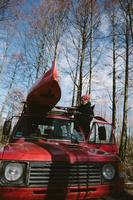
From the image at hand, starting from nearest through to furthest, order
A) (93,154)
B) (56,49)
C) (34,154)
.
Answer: (34,154) → (93,154) → (56,49)

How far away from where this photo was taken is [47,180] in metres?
4.34

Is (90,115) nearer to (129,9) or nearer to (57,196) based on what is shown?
(57,196)

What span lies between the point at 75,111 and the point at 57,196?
3249 millimetres

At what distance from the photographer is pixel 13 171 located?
4.29m

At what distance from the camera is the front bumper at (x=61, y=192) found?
164 inches

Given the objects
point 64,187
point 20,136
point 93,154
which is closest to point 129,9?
point 20,136

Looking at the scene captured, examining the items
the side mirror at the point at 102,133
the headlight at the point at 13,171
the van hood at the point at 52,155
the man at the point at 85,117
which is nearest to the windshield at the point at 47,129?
the man at the point at 85,117

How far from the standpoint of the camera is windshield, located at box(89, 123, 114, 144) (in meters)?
6.69

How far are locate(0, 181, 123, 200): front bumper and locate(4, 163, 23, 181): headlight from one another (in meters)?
0.15

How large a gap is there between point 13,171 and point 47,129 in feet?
7.45

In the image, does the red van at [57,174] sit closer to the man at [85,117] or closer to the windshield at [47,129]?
the windshield at [47,129]

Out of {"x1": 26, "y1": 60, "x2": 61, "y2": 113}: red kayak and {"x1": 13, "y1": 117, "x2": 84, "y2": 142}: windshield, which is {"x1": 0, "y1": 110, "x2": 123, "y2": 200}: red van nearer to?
{"x1": 26, "y1": 60, "x2": 61, "y2": 113}: red kayak

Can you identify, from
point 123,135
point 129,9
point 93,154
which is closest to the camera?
point 93,154

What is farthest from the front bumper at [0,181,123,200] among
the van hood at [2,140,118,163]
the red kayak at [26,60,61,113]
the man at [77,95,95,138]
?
the man at [77,95,95,138]
